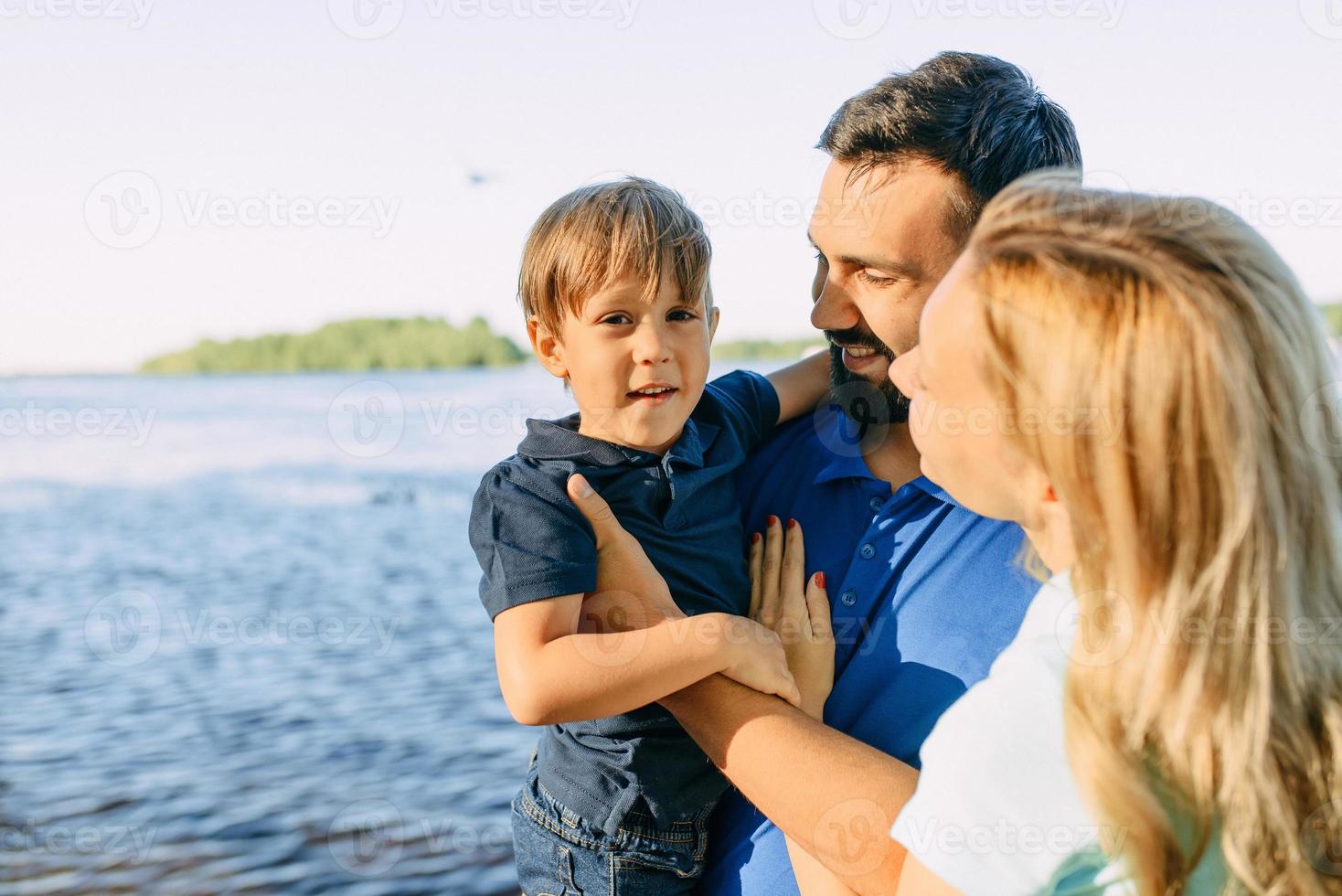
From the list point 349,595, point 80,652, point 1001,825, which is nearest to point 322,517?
point 349,595

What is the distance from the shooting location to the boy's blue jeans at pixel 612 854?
2.20 meters

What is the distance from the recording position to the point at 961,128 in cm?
243

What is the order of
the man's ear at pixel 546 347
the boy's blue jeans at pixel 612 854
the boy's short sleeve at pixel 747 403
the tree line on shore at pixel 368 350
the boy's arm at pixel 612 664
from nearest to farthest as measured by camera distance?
the boy's arm at pixel 612 664 → the boy's blue jeans at pixel 612 854 → the man's ear at pixel 546 347 → the boy's short sleeve at pixel 747 403 → the tree line on shore at pixel 368 350

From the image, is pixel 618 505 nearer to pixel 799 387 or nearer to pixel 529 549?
pixel 529 549

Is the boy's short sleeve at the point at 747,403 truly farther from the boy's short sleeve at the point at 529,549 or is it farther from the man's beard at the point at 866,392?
the boy's short sleeve at the point at 529,549

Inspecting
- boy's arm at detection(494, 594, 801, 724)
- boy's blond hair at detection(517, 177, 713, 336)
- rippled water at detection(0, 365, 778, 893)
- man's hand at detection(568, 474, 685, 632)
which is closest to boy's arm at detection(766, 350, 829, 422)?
boy's blond hair at detection(517, 177, 713, 336)

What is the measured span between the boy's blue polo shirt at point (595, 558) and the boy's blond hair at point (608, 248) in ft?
0.96

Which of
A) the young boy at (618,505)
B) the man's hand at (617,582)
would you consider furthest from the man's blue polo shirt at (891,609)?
the man's hand at (617,582)

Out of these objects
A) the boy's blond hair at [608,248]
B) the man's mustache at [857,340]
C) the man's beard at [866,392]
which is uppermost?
the boy's blond hair at [608,248]

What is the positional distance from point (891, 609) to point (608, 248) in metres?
0.94

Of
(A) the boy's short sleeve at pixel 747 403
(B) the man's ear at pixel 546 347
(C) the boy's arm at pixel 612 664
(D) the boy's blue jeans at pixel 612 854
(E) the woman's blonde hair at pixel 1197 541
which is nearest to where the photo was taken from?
(E) the woman's blonde hair at pixel 1197 541

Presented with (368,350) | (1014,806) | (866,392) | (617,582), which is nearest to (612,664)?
(617,582)

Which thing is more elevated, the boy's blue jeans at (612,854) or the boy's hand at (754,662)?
the boy's hand at (754,662)

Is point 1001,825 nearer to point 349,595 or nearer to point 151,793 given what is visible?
point 151,793
